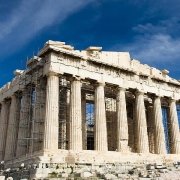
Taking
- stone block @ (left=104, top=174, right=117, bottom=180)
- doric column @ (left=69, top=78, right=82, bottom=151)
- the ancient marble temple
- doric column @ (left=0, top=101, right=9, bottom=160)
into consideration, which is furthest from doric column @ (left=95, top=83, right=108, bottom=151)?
doric column @ (left=0, top=101, right=9, bottom=160)

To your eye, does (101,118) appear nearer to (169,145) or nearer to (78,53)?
(78,53)

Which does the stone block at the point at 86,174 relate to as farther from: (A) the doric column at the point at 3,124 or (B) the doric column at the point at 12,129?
(A) the doric column at the point at 3,124

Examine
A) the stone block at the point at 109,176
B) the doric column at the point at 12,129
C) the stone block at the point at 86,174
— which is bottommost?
the stone block at the point at 109,176

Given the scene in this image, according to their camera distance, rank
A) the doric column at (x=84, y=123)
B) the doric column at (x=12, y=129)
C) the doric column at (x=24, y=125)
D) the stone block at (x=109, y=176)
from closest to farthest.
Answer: the stone block at (x=109, y=176)
the doric column at (x=24, y=125)
the doric column at (x=84, y=123)
the doric column at (x=12, y=129)

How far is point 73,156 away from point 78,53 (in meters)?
8.37

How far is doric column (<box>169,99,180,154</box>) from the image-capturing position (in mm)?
33188

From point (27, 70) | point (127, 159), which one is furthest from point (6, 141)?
point (127, 159)

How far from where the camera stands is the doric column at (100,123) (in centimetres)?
2756

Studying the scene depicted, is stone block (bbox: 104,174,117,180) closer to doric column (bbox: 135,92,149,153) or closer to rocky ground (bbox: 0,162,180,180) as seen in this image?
rocky ground (bbox: 0,162,180,180)

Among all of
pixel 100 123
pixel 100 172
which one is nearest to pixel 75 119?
pixel 100 123

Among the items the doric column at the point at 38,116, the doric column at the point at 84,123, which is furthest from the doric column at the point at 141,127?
the doric column at the point at 38,116

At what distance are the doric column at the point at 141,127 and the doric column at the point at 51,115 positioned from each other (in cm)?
829

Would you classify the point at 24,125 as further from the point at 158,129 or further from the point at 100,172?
the point at 158,129

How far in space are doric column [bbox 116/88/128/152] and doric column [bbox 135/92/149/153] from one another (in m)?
1.63
